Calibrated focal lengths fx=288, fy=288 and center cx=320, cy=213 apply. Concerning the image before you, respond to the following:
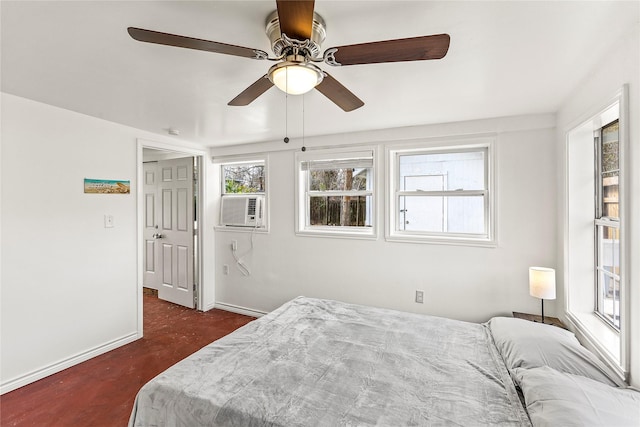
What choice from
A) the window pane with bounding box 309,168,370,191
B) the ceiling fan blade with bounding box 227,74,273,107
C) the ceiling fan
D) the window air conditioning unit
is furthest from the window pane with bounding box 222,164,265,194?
the ceiling fan

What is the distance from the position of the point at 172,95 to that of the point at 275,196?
5.85 feet

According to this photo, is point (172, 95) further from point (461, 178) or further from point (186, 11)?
point (461, 178)

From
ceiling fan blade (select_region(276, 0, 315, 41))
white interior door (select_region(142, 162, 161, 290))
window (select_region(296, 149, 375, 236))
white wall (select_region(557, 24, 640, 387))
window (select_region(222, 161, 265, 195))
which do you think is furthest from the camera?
white interior door (select_region(142, 162, 161, 290))

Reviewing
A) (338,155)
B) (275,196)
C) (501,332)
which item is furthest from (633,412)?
(275,196)

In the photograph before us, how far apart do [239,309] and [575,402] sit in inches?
143

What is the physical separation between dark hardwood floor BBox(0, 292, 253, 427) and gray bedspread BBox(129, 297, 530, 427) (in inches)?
40.4

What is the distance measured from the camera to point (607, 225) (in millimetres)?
1923

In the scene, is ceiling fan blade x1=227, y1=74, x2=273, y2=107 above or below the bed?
above

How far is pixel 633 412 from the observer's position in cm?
108

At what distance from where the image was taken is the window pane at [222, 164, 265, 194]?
402 centimetres

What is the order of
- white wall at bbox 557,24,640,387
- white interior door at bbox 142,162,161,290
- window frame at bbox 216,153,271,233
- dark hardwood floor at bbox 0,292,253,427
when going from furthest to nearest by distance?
1. white interior door at bbox 142,162,161,290
2. window frame at bbox 216,153,271,233
3. dark hardwood floor at bbox 0,292,253,427
4. white wall at bbox 557,24,640,387

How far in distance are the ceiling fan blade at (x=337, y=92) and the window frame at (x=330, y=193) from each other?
4.95 ft

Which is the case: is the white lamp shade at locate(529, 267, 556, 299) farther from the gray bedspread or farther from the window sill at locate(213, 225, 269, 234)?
the window sill at locate(213, 225, 269, 234)

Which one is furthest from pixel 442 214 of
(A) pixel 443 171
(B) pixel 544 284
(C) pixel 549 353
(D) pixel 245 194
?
(D) pixel 245 194
